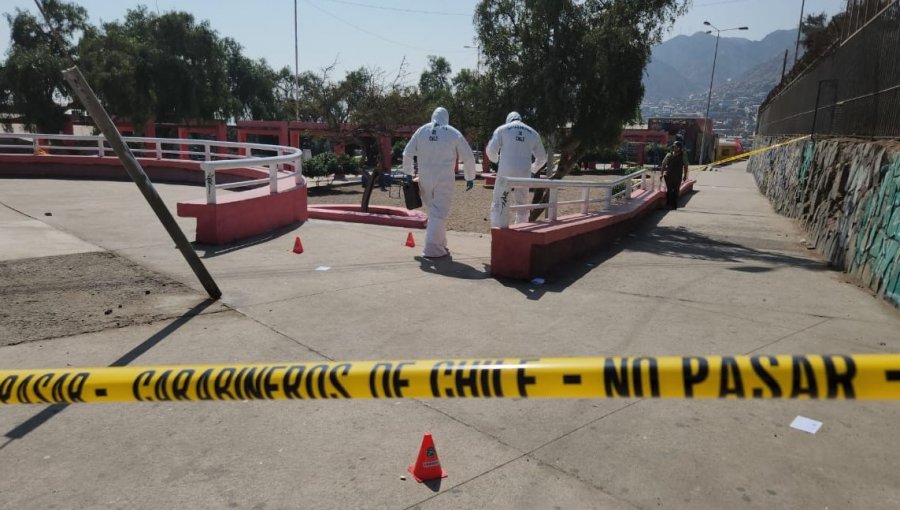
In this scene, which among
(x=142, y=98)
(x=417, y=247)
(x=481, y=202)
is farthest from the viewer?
(x=142, y=98)

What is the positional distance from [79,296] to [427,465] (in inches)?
173

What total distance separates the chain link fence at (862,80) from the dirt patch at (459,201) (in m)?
6.36

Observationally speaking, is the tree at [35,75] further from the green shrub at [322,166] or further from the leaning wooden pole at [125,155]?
the leaning wooden pole at [125,155]

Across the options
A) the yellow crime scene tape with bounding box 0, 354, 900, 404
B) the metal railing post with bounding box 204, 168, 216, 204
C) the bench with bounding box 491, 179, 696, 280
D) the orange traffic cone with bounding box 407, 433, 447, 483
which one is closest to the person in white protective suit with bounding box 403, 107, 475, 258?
the bench with bounding box 491, 179, 696, 280

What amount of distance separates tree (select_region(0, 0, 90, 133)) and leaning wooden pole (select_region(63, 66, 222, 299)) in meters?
35.7

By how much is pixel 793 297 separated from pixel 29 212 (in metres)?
11.3

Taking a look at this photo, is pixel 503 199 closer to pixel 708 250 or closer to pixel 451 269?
pixel 451 269

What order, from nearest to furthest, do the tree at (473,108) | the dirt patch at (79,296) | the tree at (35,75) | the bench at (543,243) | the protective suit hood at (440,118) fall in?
the dirt patch at (79,296) < the bench at (543,243) < the protective suit hood at (440,118) < the tree at (473,108) < the tree at (35,75)

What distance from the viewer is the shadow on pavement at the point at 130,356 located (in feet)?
11.4

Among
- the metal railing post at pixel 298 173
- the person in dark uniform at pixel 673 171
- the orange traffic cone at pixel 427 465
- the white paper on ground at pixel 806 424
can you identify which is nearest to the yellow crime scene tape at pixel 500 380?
the orange traffic cone at pixel 427 465

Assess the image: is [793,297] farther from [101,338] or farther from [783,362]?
[101,338]

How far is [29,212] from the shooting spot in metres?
10.3

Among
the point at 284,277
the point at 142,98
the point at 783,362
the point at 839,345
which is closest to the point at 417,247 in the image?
the point at 284,277

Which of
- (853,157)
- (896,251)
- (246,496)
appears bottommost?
(246,496)
